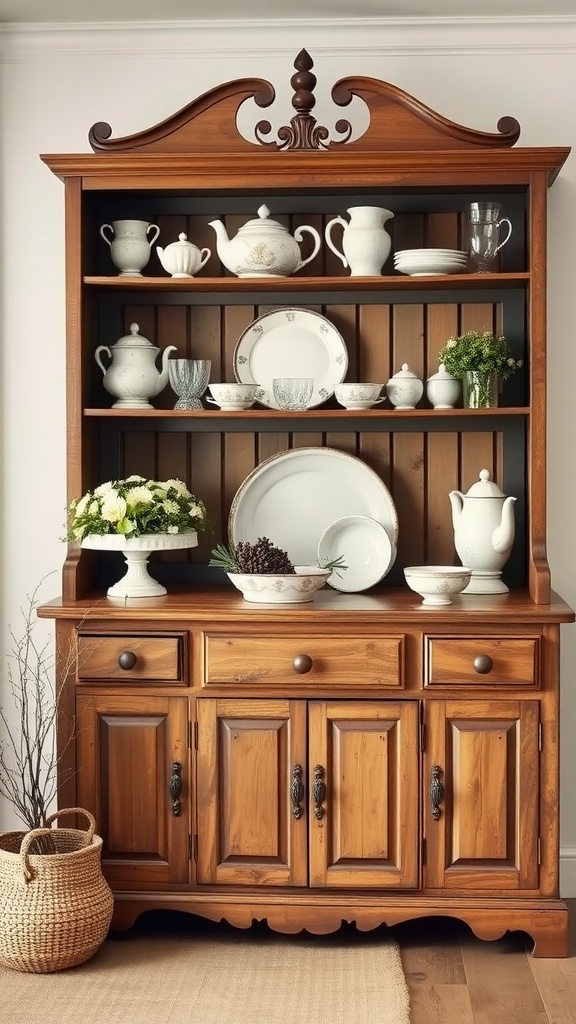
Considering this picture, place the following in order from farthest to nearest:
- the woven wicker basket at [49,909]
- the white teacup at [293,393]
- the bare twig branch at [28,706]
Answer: the bare twig branch at [28,706]
the white teacup at [293,393]
the woven wicker basket at [49,909]

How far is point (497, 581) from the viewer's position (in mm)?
3336

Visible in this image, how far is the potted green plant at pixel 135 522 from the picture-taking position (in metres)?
3.15

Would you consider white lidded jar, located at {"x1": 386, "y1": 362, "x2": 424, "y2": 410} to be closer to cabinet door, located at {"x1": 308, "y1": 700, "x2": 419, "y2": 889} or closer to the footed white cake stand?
the footed white cake stand

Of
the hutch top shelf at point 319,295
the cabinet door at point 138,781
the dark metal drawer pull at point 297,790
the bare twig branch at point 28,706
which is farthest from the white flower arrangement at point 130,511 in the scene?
the dark metal drawer pull at point 297,790

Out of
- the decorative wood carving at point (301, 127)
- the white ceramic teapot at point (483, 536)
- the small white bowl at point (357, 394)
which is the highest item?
the decorative wood carving at point (301, 127)

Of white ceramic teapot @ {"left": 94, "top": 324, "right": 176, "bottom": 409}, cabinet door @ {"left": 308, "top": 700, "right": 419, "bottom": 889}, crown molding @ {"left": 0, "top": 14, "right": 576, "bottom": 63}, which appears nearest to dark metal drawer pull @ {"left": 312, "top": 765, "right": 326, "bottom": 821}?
cabinet door @ {"left": 308, "top": 700, "right": 419, "bottom": 889}

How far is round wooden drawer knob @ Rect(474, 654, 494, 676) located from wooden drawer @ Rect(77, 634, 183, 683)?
2.63ft

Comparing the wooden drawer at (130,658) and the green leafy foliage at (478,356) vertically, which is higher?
the green leafy foliage at (478,356)

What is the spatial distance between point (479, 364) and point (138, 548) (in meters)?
1.11

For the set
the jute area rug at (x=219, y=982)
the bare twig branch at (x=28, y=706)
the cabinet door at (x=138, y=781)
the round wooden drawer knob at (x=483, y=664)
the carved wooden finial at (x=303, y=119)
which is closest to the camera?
the jute area rug at (x=219, y=982)

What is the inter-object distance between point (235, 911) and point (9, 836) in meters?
0.67

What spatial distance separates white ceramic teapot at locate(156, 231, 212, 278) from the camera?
334 centimetres

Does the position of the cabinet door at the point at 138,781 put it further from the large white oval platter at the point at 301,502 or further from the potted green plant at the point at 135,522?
the large white oval platter at the point at 301,502

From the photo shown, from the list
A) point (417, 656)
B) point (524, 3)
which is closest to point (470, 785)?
point (417, 656)
